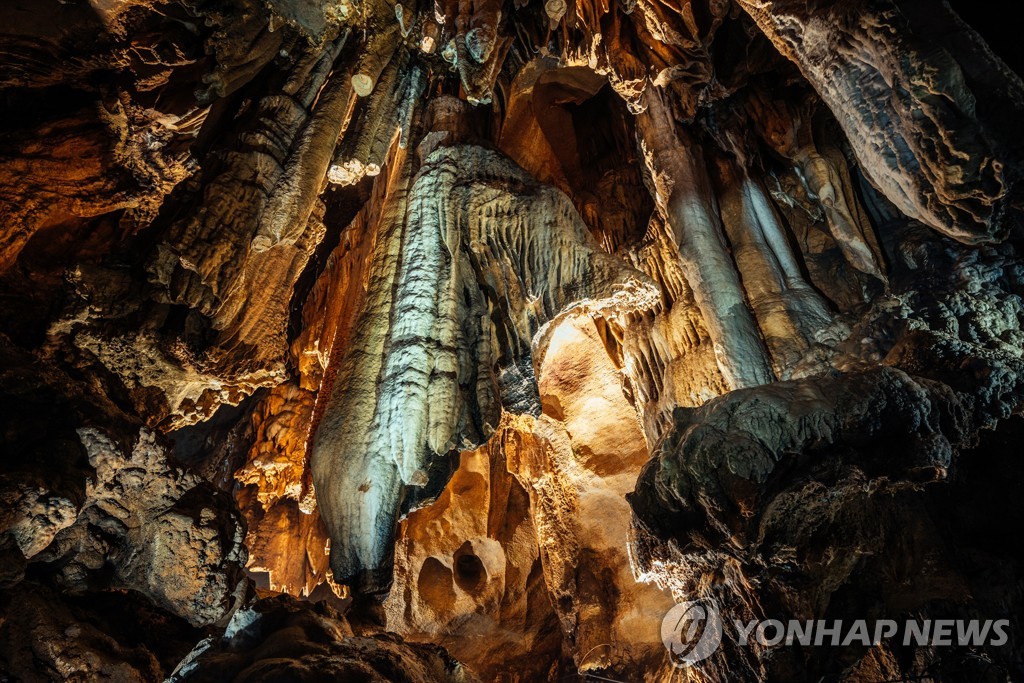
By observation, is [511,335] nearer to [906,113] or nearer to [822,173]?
[906,113]

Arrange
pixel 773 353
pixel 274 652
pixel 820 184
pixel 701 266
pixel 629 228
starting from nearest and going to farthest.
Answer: pixel 274 652 < pixel 773 353 < pixel 701 266 < pixel 820 184 < pixel 629 228

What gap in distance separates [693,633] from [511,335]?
2248mm

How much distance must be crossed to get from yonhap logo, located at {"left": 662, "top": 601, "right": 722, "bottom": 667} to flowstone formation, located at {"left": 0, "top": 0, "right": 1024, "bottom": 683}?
0.10 meters

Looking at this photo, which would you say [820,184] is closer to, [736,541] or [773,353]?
[773,353]

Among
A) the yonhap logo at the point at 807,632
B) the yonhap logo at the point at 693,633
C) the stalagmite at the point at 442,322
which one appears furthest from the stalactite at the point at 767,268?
the yonhap logo at the point at 693,633

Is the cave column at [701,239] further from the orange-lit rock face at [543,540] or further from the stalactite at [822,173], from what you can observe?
the orange-lit rock face at [543,540]

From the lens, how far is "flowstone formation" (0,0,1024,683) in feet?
8.54

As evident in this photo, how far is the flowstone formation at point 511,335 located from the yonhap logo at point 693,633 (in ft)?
0.32

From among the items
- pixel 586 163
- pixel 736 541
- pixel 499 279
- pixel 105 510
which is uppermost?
pixel 586 163

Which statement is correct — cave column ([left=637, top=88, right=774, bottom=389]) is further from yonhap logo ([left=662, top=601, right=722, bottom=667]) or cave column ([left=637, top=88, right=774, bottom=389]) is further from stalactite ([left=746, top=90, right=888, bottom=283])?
yonhap logo ([left=662, top=601, right=722, bottom=667])

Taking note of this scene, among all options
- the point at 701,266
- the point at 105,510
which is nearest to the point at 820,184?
the point at 701,266

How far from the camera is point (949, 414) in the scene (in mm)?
2932

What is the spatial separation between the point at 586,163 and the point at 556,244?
4127 millimetres

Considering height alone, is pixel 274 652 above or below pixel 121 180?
below
